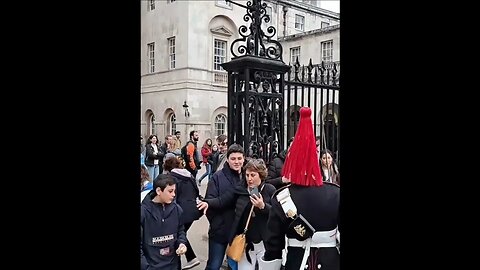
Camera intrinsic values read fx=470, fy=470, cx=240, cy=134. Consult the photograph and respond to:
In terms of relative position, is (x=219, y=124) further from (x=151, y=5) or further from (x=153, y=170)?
(x=153, y=170)

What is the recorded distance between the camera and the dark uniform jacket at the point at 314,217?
368 cm

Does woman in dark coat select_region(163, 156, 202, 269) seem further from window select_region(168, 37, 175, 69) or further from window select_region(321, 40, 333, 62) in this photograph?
window select_region(168, 37, 175, 69)

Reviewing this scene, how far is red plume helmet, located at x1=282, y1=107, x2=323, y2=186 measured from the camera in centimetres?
373

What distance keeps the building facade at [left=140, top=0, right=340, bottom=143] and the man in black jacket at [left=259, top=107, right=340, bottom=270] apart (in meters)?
18.3

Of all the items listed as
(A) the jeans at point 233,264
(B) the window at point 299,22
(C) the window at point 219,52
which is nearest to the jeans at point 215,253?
(A) the jeans at point 233,264

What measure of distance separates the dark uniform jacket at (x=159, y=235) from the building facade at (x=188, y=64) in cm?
1815

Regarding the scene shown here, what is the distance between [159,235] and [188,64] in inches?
776

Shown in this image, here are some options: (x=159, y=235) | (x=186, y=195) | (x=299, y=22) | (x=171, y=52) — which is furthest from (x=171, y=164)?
(x=299, y=22)

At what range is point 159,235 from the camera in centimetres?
412

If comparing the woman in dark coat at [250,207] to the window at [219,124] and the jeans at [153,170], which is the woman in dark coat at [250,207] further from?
the window at [219,124]
